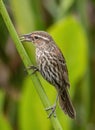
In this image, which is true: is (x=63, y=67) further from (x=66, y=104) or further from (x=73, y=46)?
(x=73, y=46)

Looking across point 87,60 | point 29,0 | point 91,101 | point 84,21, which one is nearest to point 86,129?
point 91,101

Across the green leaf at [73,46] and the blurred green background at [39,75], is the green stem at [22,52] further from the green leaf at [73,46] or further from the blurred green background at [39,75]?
the green leaf at [73,46]

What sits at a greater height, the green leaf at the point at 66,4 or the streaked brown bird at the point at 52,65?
the green leaf at the point at 66,4

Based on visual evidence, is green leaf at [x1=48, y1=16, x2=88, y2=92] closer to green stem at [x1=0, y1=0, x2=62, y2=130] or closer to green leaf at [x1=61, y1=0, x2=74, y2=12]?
green leaf at [x1=61, y1=0, x2=74, y2=12]

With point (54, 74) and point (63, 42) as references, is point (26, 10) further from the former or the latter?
point (54, 74)

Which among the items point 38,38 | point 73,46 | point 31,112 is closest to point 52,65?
point 38,38

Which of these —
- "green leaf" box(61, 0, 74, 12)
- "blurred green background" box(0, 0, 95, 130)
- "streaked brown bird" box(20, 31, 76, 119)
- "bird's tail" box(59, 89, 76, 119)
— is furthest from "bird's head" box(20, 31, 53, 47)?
"green leaf" box(61, 0, 74, 12)

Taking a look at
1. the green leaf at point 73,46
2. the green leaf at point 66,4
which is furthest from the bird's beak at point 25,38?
the green leaf at point 66,4
